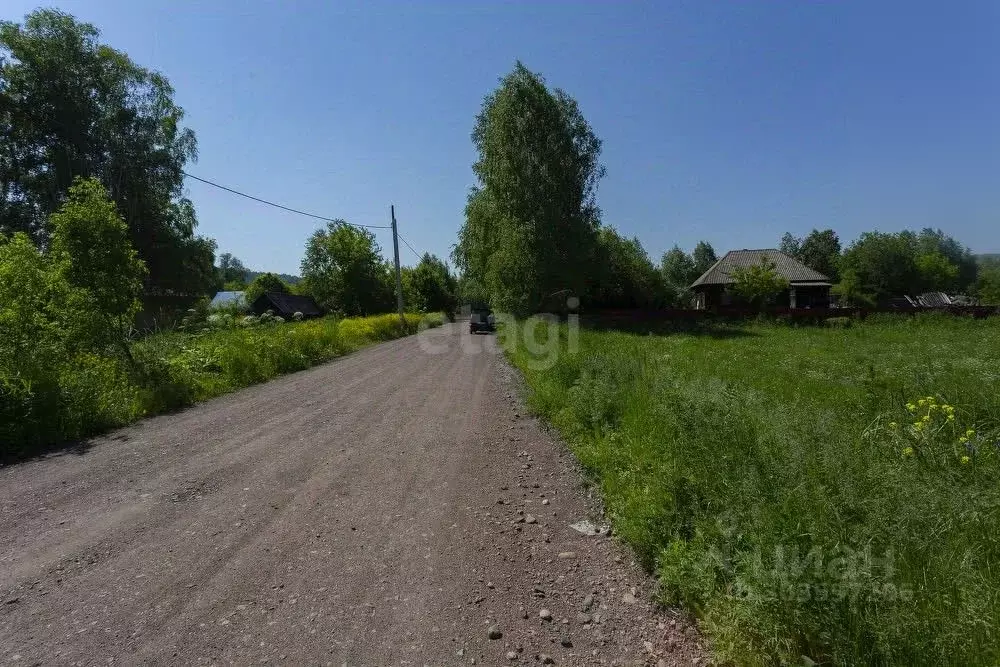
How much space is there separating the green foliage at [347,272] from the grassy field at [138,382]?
33.1 metres

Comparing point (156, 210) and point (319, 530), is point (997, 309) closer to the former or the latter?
point (319, 530)

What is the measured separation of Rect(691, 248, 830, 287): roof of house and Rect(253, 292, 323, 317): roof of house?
132 ft

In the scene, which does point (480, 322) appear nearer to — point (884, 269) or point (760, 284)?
point (760, 284)

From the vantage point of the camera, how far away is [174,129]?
3014 centimetres

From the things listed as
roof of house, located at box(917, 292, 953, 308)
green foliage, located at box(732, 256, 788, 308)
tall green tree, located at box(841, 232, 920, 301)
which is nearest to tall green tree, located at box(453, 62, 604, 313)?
green foliage, located at box(732, 256, 788, 308)

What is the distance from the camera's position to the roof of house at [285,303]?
50062 millimetres

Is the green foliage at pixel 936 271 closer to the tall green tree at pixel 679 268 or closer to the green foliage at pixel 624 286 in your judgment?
the tall green tree at pixel 679 268

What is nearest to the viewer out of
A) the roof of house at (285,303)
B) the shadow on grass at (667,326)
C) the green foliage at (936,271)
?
the shadow on grass at (667,326)

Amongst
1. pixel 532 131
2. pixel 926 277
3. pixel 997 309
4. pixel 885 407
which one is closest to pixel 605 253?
pixel 532 131

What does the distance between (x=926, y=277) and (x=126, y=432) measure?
96094 millimetres

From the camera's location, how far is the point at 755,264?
38094 millimetres

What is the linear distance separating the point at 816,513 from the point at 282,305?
54.0 meters

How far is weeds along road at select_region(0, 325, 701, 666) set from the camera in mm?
2730

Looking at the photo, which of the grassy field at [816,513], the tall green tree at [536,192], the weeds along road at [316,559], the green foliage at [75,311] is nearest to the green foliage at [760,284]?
the tall green tree at [536,192]
